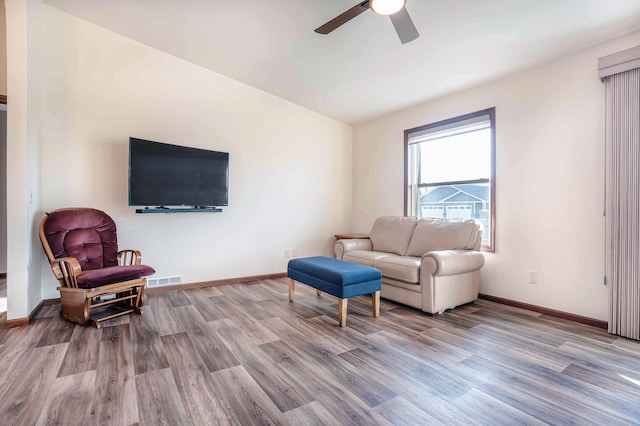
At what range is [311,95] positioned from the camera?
4.42m

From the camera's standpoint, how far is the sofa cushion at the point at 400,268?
3.05 meters

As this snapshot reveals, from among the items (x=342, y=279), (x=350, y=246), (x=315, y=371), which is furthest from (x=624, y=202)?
(x=315, y=371)

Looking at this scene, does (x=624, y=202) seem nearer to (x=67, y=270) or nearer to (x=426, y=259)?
(x=426, y=259)

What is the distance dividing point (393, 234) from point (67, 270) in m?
3.51

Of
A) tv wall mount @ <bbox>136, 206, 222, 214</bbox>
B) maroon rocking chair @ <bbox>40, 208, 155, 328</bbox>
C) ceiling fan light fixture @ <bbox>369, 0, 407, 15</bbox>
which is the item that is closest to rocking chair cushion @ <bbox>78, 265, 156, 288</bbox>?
maroon rocking chair @ <bbox>40, 208, 155, 328</bbox>

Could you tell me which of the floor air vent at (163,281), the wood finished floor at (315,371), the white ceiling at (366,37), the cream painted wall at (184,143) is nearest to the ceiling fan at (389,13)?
the white ceiling at (366,37)

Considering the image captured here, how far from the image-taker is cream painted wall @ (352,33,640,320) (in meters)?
2.80

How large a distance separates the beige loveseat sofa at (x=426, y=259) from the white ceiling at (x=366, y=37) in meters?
1.74

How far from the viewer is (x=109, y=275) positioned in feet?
8.81

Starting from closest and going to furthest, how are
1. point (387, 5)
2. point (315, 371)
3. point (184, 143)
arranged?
point (315, 371) < point (387, 5) < point (184, 143)

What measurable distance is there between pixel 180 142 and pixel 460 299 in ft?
12.4

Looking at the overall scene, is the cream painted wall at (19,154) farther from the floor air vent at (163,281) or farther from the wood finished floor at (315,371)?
the floor air vent at (163,281)

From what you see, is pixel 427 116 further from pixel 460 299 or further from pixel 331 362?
pixel 331 362

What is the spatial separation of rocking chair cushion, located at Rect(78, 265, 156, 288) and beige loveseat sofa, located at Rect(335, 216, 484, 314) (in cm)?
230
